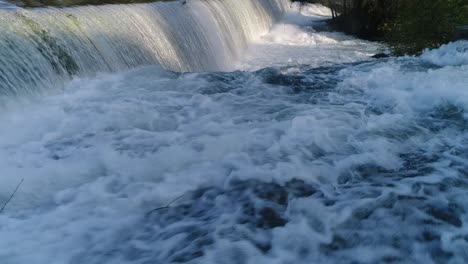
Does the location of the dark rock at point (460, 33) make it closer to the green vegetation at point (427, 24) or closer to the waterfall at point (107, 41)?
the green vegetation at point (427, 24)

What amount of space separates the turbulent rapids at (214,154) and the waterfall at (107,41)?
0.03 metres

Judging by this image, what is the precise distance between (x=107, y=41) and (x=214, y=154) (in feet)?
12.7

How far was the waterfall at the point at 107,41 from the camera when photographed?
648 cm

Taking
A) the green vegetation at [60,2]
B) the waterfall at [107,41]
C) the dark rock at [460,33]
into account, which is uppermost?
the green vegetation at [60,2]

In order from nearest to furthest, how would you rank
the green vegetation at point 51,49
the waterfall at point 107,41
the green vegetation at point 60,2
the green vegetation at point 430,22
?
the waterfall at point 107,41 → the green vegetation at point 51,49 → the green vegetation at point 60,2 → the green vegetation at point 430,22

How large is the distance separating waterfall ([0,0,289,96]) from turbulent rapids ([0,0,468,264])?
3 centimetres

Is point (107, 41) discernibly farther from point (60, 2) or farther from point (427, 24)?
point (427, 24)

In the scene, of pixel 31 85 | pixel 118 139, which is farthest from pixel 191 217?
pixel 31 85


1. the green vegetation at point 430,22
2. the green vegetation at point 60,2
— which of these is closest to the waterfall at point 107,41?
the green vegetation at point 60,2

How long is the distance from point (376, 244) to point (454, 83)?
4319mm

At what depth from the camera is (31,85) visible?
638cm

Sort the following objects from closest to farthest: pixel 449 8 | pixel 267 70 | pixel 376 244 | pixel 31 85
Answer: pixel 376 244, pixel 31 85, pixel 267 70, pixel 449 8

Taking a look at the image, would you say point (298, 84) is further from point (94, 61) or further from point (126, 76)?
point (94, 61)

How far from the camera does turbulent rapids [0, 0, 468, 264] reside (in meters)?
3.67
